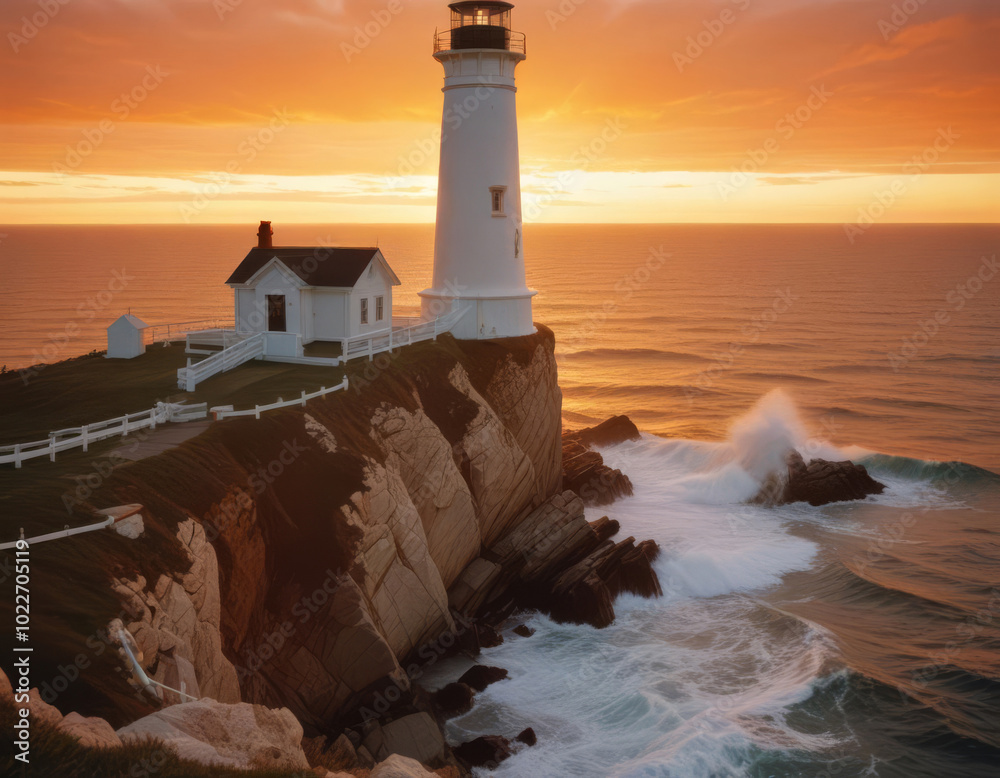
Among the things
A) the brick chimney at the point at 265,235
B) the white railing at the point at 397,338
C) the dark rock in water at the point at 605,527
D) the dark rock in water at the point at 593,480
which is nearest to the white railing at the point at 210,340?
the brick chimney at the point at 265,235

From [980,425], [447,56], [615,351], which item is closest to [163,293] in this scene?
[615,351]

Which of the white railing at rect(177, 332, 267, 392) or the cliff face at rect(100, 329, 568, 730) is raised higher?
the white railing at rect(177, 332, 267, 392)

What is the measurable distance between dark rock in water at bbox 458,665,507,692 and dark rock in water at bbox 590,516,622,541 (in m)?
9.91

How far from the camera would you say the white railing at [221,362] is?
24.2 metres

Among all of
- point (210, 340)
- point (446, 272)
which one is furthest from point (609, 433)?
point (210, 340)

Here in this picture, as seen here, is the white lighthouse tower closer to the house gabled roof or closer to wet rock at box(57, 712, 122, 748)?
the house gabled roof

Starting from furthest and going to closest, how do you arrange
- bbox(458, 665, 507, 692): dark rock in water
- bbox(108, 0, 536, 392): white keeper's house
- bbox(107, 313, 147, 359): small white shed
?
bbox(107, 313, 147, 359): small white shed → bbox(108, 0, 536, 392): white keeper's house → bbox(458, 665, 507, 692): dark rock in water

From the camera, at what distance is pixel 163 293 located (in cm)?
10631

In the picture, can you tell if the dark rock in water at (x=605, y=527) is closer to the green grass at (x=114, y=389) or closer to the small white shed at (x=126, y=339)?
the green grass at (x=114, y=389)

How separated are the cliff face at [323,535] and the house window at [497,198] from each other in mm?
7773

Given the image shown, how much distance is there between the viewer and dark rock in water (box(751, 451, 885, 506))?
3619 cm

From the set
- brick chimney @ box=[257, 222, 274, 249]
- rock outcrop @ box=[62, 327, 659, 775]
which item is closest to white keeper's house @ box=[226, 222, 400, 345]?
brick chimney @ box=[257, 222, 274, 249]

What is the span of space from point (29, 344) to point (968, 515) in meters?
69.8

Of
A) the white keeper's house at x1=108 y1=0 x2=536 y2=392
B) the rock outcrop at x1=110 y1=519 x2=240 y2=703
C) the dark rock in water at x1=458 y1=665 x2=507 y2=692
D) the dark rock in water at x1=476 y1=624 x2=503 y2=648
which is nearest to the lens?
the rock outcrop at x1=110 y1=519 x2=240 y2=703
